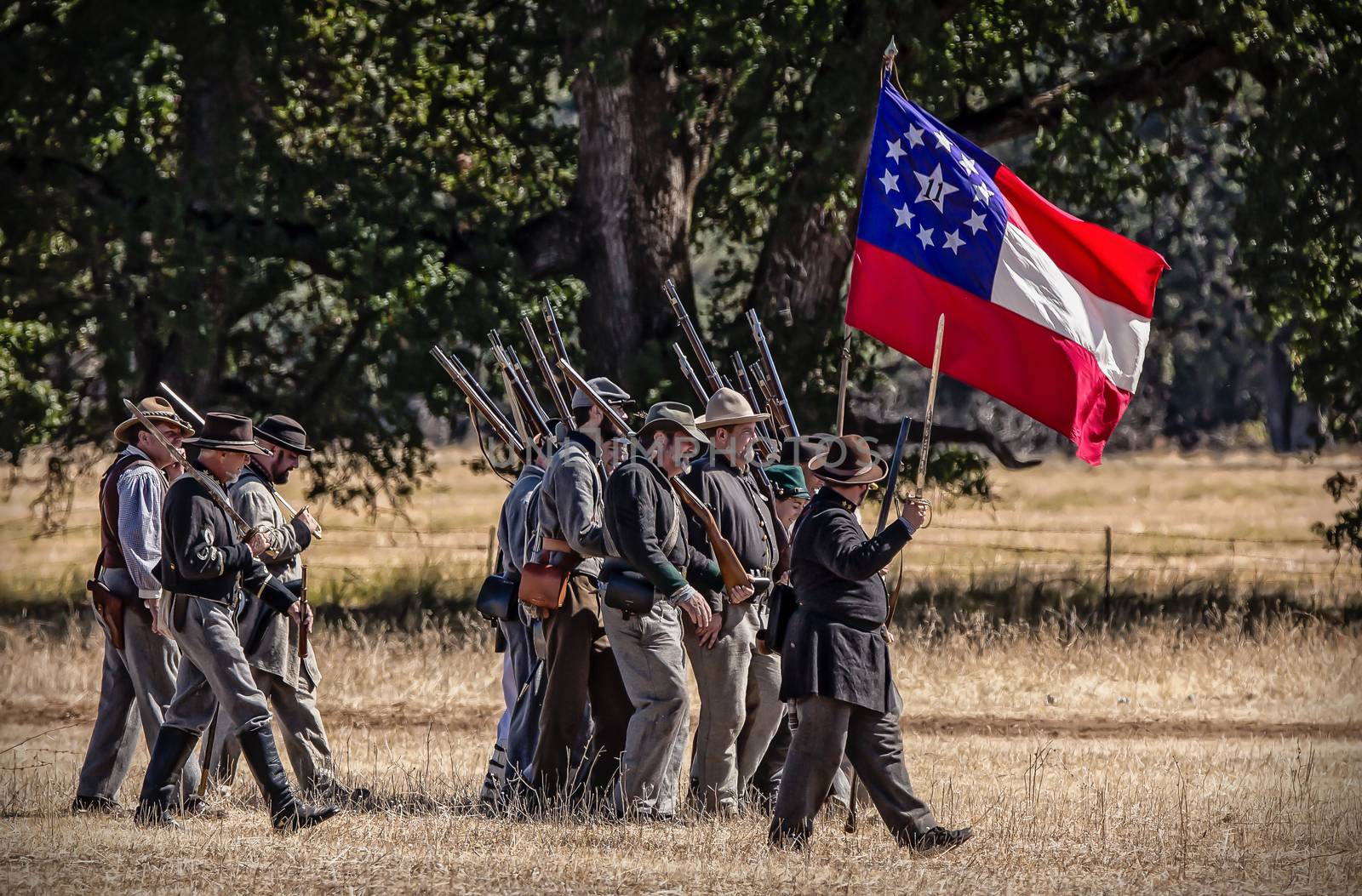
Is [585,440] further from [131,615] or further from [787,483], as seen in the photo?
[131,615]

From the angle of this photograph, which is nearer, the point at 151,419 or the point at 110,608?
the point at 110,608

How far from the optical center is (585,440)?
9234 mm

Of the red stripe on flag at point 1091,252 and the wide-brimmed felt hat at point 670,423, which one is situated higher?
the red stripe on flag at point 1091,252

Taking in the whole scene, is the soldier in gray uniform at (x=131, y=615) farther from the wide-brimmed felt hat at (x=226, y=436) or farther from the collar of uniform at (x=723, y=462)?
the collar of uniform at (x=723, y=462)

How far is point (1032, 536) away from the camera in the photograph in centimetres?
3191

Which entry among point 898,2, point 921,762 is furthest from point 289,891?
point 898,2

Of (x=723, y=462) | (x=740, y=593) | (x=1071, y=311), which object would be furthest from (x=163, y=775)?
(x=1071, y=311)

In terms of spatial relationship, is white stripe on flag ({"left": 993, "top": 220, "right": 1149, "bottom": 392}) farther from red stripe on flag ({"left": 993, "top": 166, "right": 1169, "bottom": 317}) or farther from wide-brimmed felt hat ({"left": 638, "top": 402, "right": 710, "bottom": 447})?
wide-brimmed felt hat ({"left": 638, "top": 402, "right": 710, "bottom": 447})

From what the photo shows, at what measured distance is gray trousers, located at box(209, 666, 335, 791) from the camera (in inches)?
373

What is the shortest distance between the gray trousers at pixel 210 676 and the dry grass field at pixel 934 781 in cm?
53

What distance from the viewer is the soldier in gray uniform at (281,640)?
930cm

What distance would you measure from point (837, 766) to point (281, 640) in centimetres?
326

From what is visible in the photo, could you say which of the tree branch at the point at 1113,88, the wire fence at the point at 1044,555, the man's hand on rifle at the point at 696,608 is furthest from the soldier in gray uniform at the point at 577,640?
the wire fence at the point at 1044,555

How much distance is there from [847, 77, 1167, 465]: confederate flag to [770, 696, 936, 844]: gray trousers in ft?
5.61
